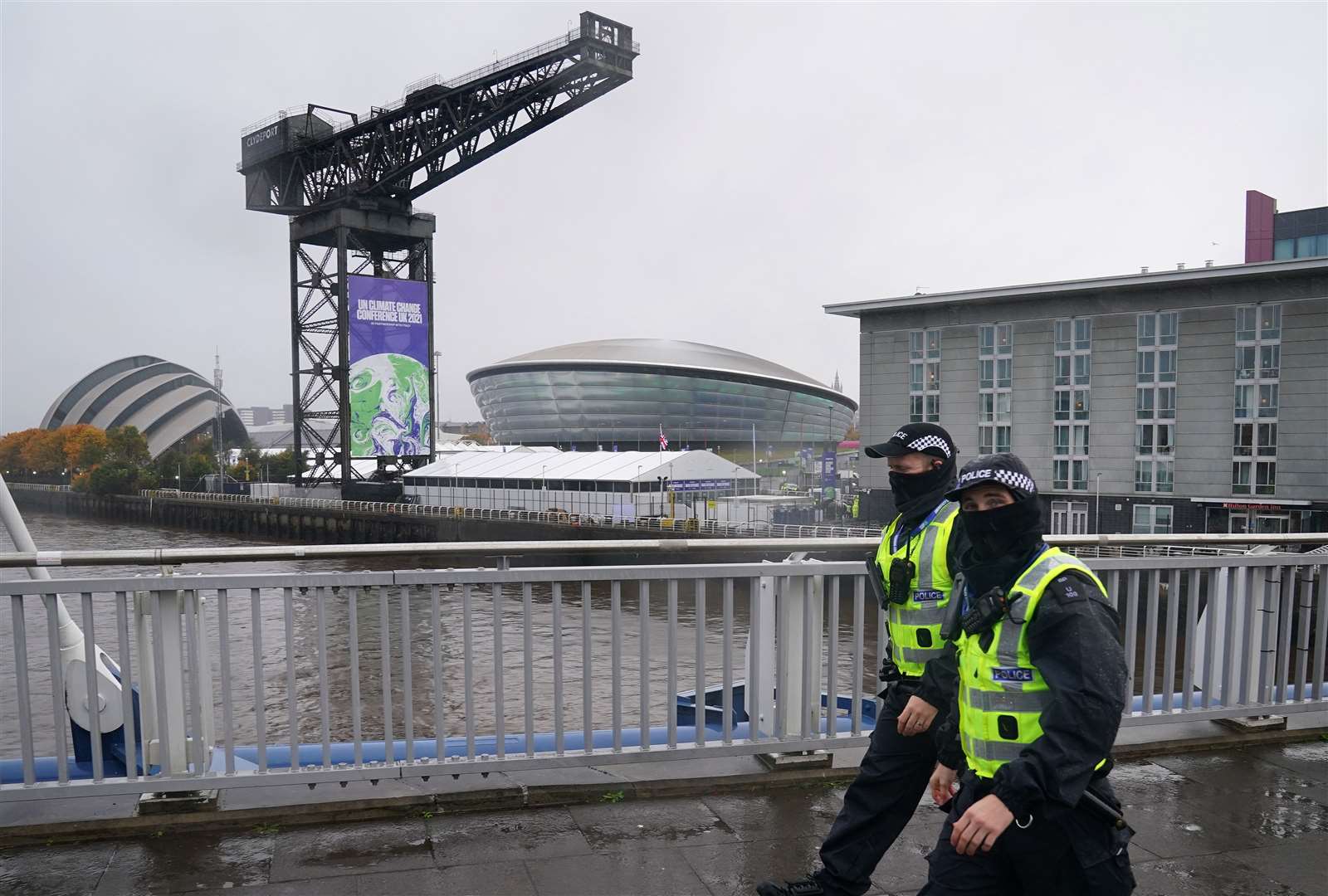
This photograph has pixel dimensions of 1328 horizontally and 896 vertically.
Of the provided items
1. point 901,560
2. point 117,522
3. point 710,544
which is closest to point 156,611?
point 710,544

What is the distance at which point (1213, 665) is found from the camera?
4.42 m

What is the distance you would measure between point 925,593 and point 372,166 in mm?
60942

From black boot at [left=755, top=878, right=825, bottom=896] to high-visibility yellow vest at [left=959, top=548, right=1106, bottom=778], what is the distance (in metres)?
0.99

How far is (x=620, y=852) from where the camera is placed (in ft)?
10.5

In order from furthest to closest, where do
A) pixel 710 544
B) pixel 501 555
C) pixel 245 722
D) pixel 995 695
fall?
pixel 245 722 → pixel 710 544 → pixel 501 555 → pixel 995 695

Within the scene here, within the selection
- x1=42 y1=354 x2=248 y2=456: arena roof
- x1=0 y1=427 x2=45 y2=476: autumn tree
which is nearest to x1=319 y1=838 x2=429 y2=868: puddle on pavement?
x1=0 y1=427 x2=45 y2=476: autumn tree

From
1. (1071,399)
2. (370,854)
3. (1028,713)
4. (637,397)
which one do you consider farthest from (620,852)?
(637,397)

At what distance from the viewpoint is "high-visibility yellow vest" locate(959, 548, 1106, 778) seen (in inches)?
75.1

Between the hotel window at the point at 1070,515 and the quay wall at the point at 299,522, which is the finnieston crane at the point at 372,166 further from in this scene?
the hotel window at the point at 1070,515

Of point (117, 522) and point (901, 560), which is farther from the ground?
point (901, 560)

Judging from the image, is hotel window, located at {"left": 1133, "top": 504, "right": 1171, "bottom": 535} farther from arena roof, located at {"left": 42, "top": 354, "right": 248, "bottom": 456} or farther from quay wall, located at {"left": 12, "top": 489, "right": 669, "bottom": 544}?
arena roof, located at {"left": 42, "top": 354, "right": 248, "bottom": 456}

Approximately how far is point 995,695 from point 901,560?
800 millimetres

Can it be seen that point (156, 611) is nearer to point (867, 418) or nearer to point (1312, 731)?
point (1312, 731)

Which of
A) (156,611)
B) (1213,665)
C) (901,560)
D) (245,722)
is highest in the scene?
(901,560)
